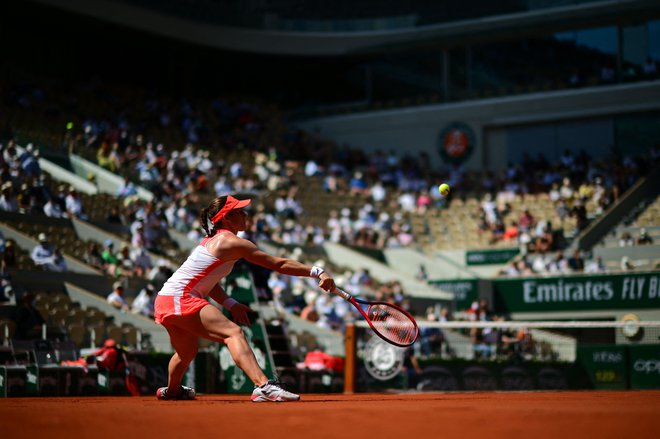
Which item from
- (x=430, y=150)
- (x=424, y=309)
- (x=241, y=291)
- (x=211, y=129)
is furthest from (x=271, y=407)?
(x=430, y=150)

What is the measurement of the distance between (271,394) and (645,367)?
12.6 m

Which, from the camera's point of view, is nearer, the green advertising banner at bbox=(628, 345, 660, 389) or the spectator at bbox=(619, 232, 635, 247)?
the green advertising banner at bbox=(628, 345, 660, 389)

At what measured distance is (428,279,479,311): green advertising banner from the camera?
28.5 metres

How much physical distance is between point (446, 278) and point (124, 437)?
960 inches

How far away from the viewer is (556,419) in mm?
6797

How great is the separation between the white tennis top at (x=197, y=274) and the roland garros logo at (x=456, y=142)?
3134cm

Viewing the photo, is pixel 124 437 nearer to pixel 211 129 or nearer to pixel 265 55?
pixel 211 129

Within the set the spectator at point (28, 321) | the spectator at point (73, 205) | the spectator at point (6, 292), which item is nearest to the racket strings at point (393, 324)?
the spectator at point (28, 321)

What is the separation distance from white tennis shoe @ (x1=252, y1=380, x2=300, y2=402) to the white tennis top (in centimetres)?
120

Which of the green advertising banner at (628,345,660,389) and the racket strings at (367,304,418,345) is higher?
the racket strings at (367,304,418,345)

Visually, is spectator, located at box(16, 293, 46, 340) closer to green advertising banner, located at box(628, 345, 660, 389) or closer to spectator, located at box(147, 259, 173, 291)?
spectator, located at box(147, 259, 173, 291)

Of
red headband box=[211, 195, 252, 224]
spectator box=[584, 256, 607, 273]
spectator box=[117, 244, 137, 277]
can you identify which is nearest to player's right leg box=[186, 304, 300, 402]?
red headband box=[211, 195, 252, 224]

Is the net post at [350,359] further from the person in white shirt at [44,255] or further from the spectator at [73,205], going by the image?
the spectator at [73,205]

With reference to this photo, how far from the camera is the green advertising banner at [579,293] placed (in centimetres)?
2617
